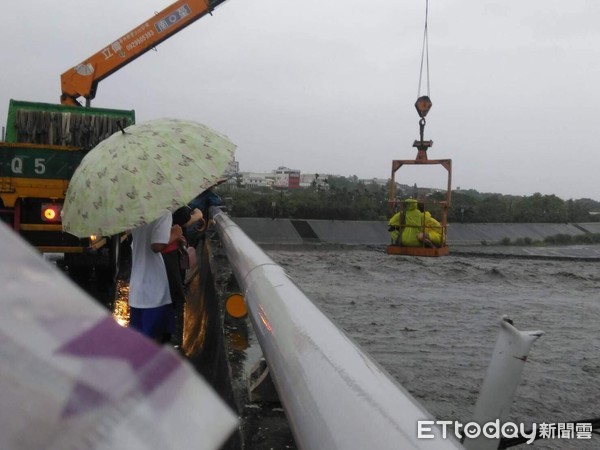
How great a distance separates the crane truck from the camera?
9570 mm

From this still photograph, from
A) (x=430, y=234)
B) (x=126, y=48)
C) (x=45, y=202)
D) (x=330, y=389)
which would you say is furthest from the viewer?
(x=126, y=48)

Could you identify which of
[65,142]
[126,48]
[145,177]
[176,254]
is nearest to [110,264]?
[65,142]

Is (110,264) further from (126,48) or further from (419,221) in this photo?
(126,48)

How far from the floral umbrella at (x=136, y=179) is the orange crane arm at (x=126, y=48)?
12753 mm

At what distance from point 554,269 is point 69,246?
Answer: 37.9 ft

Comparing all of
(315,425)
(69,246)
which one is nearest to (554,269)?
(69,246)

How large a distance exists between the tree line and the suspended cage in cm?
635

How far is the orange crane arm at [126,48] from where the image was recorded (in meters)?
16.0

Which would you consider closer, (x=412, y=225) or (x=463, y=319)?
(x=463, y=319)

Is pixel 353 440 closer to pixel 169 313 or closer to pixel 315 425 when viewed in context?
pixel 315 425

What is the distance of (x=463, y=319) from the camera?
898 centimetres

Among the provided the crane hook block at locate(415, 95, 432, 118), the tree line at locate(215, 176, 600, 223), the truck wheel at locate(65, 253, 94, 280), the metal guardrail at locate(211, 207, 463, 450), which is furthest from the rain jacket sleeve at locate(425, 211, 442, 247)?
the metal guardrail at locate(211, 207, 463, 450)

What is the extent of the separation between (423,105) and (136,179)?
800 centimetres

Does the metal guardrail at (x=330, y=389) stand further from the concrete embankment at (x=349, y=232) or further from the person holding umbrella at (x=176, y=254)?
the concrete embankment at (x=349, y=232)
